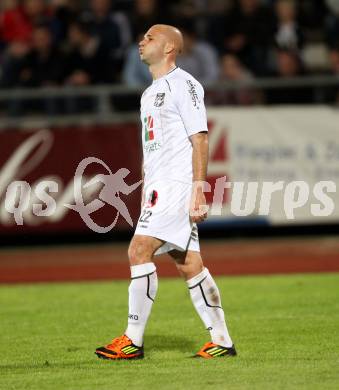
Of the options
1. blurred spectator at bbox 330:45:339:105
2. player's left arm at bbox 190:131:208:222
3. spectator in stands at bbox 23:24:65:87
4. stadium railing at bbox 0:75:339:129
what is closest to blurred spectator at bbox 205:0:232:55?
stadium railing at bbox 0:75:339:129

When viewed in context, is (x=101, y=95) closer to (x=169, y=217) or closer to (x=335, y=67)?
(x=335, y=67)

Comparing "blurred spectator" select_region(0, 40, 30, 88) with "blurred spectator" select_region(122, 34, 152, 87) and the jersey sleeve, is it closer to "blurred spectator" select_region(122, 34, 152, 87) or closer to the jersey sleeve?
"blurred spectator" select_region(122, 34, 152, 87)

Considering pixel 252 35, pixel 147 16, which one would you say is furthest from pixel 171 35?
pixel 252 35

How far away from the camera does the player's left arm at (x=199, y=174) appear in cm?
667

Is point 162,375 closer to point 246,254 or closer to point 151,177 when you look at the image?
point 151,177

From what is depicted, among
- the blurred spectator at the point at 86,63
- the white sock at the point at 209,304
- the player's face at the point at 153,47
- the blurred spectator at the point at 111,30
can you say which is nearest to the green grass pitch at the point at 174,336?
the white sock at the point at 209,304

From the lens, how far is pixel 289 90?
50.4 ft

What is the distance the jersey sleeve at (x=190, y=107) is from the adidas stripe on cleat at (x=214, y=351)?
1.49 metres

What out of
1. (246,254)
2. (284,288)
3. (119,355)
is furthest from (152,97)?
(246,254)

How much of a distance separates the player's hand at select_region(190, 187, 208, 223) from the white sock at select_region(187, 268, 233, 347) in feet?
1.46

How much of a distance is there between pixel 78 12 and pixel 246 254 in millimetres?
5532

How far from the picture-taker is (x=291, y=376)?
6137 millimetres

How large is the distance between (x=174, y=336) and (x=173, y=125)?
6.52 ft

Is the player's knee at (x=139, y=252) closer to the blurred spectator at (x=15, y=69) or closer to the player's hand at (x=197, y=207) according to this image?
the player's hand at (x=197, y=207)
